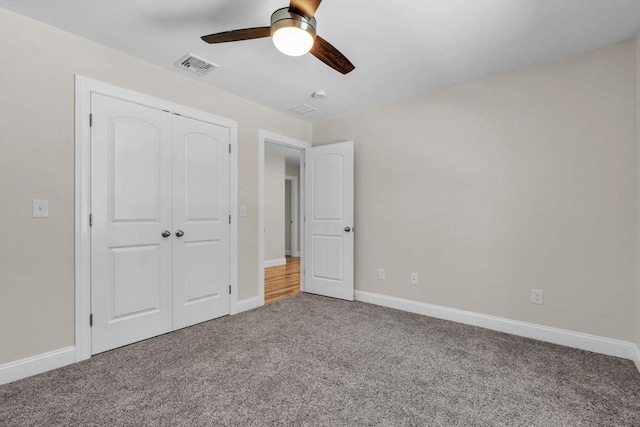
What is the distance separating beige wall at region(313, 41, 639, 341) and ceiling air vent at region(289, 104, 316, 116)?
77 centimetres

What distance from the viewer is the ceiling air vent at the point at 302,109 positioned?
364cm

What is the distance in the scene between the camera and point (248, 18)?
2039 mm

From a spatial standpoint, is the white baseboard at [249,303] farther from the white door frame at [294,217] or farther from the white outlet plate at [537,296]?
the white door frame at [294,217]

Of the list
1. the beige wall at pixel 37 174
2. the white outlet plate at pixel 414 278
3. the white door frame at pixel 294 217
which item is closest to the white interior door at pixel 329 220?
the white outlet plate at pixel 414 278

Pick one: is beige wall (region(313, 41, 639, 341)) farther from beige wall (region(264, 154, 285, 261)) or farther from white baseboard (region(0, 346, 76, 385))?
beige wall (region(264, 154, 285, 261))

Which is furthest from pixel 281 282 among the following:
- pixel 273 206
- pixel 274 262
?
pixel 273 206

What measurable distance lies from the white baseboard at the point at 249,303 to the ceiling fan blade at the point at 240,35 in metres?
2.59

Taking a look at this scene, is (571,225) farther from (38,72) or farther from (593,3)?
(38,72)

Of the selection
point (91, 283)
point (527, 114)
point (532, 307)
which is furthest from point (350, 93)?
point (91, 283)

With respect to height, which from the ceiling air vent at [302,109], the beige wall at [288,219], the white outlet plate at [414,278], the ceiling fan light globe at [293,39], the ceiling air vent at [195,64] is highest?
the ceiling air vent at [195,64]

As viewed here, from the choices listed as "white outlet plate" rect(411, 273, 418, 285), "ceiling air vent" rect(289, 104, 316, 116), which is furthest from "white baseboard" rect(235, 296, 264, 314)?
"ceiling air vent" rect(289, 104, 316, 116)

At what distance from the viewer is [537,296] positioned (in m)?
2.63

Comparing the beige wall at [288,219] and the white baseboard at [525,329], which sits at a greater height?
the beige wall at [288,219]

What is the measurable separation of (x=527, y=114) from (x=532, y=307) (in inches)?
68.9
